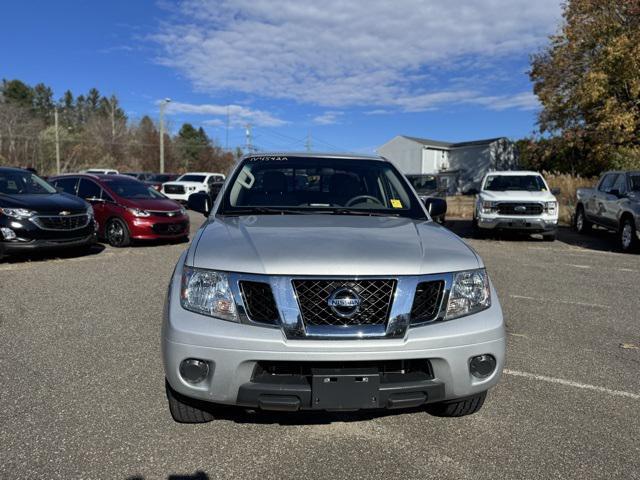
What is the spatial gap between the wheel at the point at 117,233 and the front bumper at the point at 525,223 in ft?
27.6

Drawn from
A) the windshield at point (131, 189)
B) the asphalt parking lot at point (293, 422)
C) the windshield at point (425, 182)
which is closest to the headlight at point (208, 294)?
the asphalt parking lot at point (293, 422)

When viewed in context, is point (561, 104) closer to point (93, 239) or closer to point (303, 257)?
point (93, 239)

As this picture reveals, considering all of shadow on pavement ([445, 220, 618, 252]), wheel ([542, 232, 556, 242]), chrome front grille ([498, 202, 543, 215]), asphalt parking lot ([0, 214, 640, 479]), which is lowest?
asphalt parking lot ([0, 214, 640, 479])

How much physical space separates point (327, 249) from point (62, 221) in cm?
735

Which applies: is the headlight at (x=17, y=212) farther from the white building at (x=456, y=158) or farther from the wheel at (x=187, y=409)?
the white building at (x=456, y=158)

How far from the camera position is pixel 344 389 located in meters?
2.42

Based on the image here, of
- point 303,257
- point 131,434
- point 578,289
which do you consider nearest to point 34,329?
point 131,434

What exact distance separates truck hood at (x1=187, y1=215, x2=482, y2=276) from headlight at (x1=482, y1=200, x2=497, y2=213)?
31.6 ft

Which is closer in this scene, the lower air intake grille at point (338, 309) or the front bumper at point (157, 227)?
the lower air intake grille at point (338, 309)

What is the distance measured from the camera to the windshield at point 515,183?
13.1m

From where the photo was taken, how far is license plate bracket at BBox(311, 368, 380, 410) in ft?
7.89

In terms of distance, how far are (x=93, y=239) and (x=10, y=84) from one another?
10235 cm

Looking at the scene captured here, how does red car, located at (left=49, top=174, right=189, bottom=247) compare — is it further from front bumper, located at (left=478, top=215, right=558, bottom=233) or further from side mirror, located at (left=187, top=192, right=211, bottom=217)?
front bumper, located at (left=478, top=215, right=558, bottom=233)

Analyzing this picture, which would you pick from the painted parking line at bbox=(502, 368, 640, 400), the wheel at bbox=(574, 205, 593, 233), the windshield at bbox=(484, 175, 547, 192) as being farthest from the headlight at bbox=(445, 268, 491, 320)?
the wheel at bbox=(574, 205, 593, 233)
